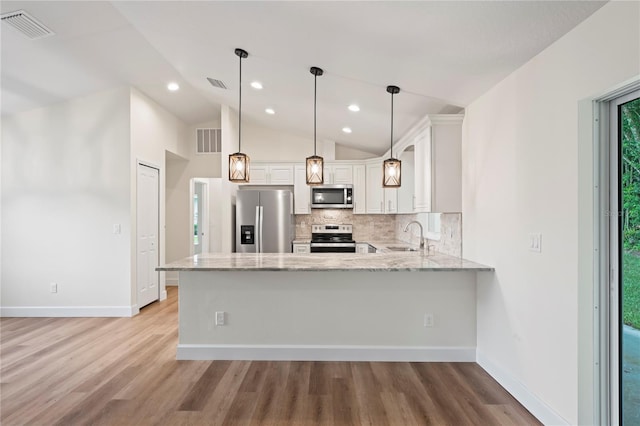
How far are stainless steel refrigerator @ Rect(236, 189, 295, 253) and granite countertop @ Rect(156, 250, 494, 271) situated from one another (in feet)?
6.48

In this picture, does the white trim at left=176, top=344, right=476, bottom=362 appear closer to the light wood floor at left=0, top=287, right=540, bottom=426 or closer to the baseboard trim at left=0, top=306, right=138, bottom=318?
the light wood floor at left=0, top=287, right=540, bottom=426

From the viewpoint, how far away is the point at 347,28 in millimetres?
2328

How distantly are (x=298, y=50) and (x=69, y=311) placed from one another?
438 cm

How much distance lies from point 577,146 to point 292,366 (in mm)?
2604

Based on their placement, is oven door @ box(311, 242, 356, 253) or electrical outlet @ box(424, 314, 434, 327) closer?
electrical outlet @ box(424, 314, 434, 327)

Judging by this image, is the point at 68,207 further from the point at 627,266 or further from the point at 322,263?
the point at 627,266

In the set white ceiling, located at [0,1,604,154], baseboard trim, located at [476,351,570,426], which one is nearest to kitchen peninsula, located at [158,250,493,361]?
baseboard trim, located at [476,351,570,426]

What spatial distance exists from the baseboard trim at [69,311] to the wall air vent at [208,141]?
124 inches

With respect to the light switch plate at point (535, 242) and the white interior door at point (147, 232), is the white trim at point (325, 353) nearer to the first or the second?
the light switch plate at point (535, 242)

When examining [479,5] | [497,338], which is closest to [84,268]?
[497,338]

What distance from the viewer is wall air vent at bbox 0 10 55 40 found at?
287 cm

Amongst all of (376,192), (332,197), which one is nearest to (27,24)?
(332,197)

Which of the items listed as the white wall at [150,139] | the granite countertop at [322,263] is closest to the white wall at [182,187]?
the white wall at [150,139]

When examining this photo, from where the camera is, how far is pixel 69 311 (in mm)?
4586
